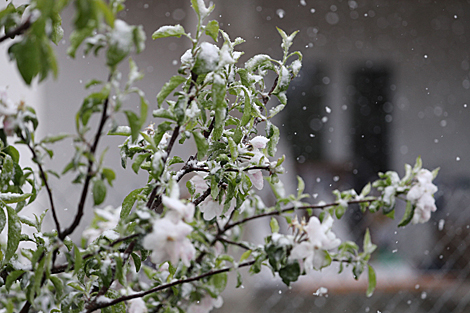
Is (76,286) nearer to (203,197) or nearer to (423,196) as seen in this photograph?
(203,197)

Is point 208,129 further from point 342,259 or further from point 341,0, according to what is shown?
point 341,0

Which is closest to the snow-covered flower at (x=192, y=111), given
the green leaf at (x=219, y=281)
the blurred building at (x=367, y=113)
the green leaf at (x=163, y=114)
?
the green leaf at (x=163, y=114)

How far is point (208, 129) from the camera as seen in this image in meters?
Answer: 0.38

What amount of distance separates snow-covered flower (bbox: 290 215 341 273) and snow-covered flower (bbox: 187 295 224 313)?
6cm

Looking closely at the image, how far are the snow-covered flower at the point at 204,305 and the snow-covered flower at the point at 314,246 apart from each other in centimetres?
6

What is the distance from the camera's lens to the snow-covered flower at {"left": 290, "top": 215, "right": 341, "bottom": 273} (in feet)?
1.00

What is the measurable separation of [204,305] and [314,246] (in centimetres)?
9

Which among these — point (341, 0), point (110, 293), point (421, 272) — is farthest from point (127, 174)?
point (110, 293)

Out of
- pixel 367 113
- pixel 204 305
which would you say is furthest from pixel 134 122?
pixel 367 113

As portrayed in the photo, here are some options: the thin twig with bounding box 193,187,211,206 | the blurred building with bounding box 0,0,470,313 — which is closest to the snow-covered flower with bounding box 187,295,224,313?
the thin twig with bounding box 193,187,211,206

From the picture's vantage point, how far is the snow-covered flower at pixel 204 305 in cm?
30

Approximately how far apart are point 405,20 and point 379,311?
1.25 m

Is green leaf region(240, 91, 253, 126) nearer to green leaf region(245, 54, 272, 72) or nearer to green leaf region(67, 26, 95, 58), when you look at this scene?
green leaf region(245, 54, 272, 72)

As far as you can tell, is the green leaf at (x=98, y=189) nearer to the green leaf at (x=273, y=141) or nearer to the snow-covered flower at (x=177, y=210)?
the snow-covered flower at (x=177, y=210)
